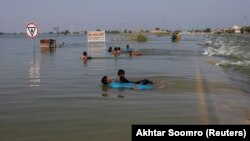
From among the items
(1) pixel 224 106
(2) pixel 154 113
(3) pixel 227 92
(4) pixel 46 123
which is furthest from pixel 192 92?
(4) pixel 46 123

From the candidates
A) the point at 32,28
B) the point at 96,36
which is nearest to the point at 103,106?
the point at 32,28

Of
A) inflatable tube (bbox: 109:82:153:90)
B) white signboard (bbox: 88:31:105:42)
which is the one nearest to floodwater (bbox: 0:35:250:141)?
inflatable tube (bbox: 109:82:153:90)

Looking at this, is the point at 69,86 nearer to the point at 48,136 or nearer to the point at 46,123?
the point at 46,123

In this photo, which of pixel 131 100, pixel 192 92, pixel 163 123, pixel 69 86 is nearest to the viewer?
pixel 163 123

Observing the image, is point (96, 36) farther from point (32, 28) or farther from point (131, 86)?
point (131, 86)

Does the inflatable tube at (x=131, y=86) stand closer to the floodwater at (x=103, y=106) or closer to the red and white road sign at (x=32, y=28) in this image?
the floodwater at (x=103, y=106)

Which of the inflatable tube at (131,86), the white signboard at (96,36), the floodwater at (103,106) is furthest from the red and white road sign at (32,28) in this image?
the white signboard at (96,36)

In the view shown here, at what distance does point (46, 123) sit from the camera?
910cm

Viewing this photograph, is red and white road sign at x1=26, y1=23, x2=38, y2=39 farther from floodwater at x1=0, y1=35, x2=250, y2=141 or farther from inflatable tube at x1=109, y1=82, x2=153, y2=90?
inflatable tube at x1=109, y1=82, x2=153, y2=90

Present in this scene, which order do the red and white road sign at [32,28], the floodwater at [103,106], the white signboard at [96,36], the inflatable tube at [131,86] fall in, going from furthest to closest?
the white signboard at [96,36], the red and white road sign at [32,28], the inflatable tube at [131,86], the floodwater at [103,106]

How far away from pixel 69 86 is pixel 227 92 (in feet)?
18.4

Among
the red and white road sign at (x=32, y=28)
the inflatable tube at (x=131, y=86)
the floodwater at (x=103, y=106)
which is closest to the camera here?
the floodwater at (x=103, y=106)

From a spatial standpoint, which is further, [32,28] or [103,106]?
[32,28]

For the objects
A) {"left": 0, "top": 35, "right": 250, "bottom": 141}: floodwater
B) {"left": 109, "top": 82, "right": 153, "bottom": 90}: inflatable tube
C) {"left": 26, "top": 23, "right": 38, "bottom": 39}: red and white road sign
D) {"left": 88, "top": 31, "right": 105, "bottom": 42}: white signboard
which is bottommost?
{"left": 0, "top": 35, "right": 250, "bottom": 141}: floodwater
